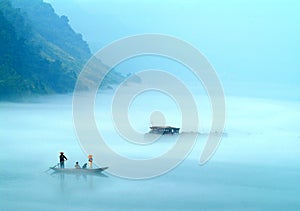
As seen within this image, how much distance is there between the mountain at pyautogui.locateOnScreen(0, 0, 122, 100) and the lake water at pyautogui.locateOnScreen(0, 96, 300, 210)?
18.1ft

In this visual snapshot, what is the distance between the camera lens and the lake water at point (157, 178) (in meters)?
7.77

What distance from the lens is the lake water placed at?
7.77 m

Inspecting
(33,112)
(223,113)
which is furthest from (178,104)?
(33,112)

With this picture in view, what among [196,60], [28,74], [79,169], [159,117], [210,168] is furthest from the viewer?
[28,74]

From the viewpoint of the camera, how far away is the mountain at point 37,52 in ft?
70.1

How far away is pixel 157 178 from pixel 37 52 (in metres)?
15.8

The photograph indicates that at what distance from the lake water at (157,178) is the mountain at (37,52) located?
553cm

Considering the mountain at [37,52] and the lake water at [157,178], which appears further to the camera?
the mountain at [37,52]

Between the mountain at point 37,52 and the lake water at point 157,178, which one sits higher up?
the mountain at point 37,52

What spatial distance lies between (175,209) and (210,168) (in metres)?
2.88

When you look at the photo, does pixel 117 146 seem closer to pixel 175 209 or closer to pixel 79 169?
pixel 79 169

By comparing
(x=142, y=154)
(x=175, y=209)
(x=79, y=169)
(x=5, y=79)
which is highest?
(x=5, y=79)

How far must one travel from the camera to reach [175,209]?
7523mm

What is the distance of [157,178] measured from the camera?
30.5ft
